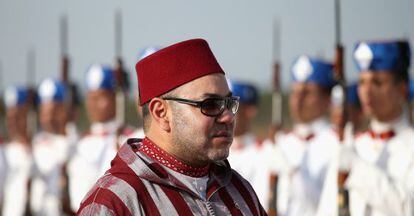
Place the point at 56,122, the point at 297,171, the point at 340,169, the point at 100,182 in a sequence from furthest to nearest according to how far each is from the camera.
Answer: the point at 56,122 → the point at 297,171 → the point at 340,169 → the point at 100,182

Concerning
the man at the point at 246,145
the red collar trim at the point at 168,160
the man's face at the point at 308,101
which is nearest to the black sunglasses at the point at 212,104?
the red collar trim at the point at 168,160

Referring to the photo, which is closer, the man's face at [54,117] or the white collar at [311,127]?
the white collar at [311,127]

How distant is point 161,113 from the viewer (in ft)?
15.3

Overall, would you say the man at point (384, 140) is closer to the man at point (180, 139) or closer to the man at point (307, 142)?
the man at point (307, 142)

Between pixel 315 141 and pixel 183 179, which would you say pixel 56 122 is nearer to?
pixel 315 141

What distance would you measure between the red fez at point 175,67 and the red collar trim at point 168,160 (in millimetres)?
221

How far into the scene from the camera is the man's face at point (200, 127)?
4.55 m

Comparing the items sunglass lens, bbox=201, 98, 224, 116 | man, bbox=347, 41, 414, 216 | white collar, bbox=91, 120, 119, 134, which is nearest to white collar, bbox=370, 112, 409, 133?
man, bbox=347, 41, 414, 216

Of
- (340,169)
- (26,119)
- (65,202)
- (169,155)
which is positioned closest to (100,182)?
(169,155)

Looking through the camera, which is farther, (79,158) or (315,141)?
(79,158)

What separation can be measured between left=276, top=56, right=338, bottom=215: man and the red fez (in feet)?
15.6

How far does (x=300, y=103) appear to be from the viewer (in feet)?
33.0

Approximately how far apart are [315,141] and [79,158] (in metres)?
2.98

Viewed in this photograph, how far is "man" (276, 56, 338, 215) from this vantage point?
30.7 ft
